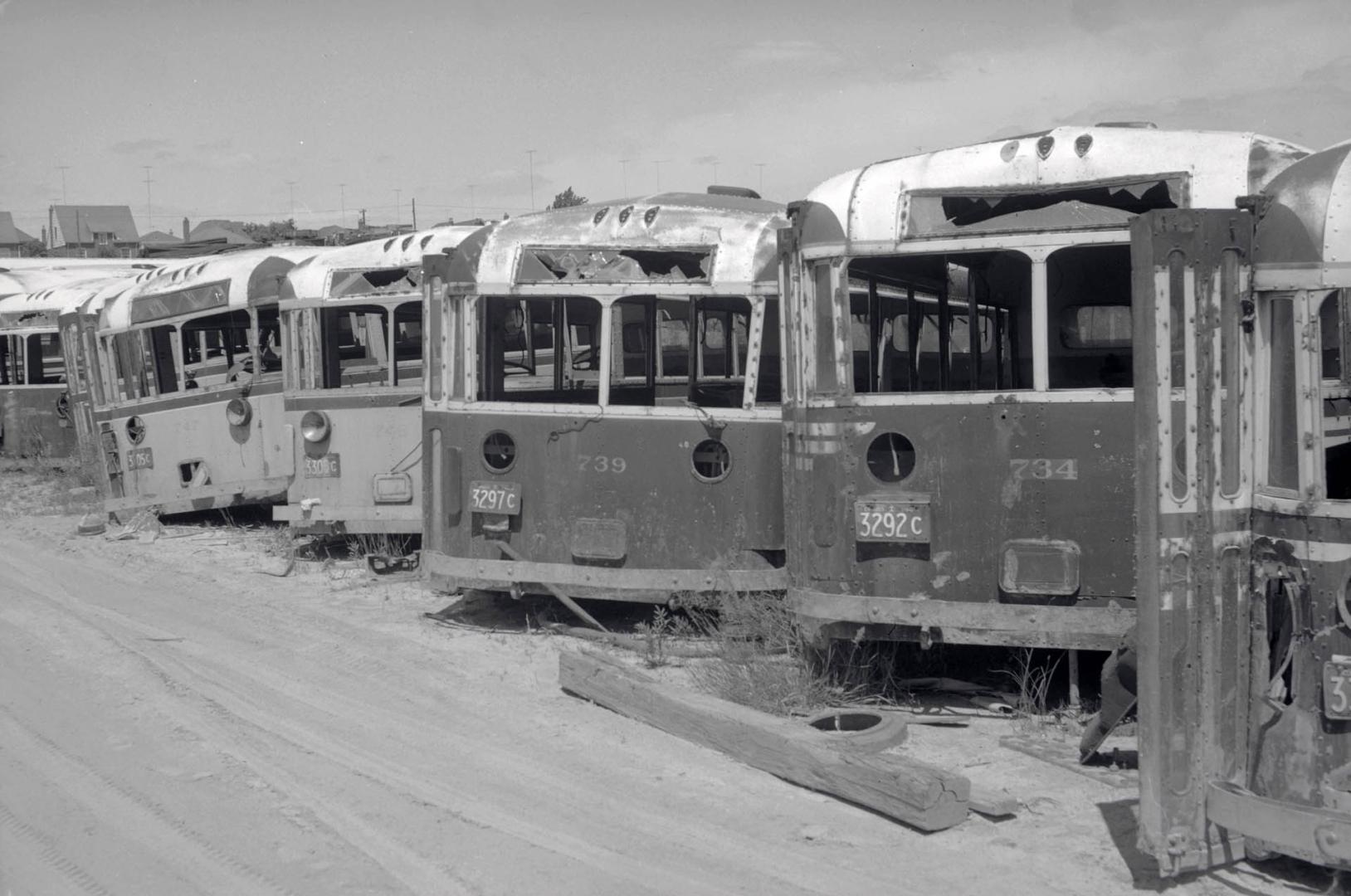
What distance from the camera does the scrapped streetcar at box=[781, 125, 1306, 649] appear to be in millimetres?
6539

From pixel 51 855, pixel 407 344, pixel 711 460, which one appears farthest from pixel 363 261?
pixel 51 855

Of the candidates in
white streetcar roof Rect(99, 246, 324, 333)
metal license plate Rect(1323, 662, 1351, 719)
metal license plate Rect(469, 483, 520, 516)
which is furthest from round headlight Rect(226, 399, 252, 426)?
metal license plate Rect(1323, 662, 1351, 719)

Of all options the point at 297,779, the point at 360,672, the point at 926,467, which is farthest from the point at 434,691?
the point at 926,467

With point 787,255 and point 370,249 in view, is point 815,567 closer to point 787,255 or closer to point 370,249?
point 787,255

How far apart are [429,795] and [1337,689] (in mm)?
3515

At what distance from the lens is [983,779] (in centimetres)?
618

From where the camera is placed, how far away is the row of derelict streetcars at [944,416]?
4766 mm

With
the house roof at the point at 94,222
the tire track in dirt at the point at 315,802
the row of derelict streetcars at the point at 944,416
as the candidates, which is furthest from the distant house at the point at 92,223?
the tire track in dirt at the point at 315,802

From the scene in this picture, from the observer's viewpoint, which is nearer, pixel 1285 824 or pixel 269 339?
pixel 1285 824

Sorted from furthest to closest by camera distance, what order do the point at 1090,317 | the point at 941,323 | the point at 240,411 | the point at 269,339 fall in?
1. the point at 269,339
2. the point at 240,411
3. the point at 941,323
4. the point at 1090,317

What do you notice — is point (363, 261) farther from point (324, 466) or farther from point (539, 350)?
point (539, 350)

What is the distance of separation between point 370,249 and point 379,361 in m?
0.97

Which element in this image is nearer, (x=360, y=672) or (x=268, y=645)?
(x=360, y=672)

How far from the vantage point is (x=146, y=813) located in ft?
19.1
